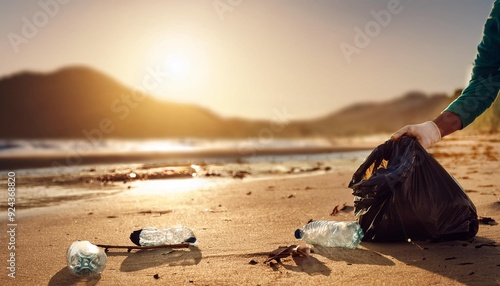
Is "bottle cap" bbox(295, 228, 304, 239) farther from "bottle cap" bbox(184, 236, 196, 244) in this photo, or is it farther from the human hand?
the human hand

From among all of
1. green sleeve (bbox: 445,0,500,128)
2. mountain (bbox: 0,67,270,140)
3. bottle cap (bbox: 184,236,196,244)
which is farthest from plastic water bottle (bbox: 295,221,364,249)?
mountain (bbox: 0,67,270,140)

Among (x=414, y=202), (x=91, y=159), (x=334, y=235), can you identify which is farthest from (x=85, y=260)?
(x=91, y=159)

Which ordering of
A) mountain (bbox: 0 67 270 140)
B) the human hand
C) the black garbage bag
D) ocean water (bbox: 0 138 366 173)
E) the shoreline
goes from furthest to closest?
mountain (bbox: 0 67 270 140) → ocean water (bbox: 0 138 366 173) → the shoreline → the human hand → the black garbage bag

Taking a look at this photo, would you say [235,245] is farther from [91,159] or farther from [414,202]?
[91,159]

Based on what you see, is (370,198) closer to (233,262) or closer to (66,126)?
(233,262)

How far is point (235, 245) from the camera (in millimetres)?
3162

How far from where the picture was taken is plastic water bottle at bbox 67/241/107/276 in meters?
2.66

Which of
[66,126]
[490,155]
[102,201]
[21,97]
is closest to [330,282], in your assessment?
Answer: [102,201]

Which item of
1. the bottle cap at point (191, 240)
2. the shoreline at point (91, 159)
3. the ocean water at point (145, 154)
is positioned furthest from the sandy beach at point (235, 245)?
the shoreline at point (91, 159)

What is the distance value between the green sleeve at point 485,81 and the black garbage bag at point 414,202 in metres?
0.36

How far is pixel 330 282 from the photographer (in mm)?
2402

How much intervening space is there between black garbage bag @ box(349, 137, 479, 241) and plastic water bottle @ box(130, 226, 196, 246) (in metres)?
1.17

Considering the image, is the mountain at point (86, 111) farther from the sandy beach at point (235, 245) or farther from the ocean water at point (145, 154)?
the sandy beach at point (235, 245)

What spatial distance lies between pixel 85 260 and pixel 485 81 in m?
2.64
